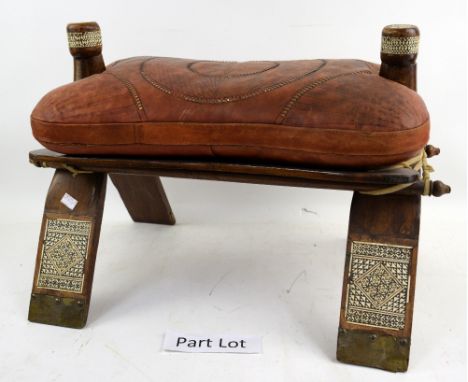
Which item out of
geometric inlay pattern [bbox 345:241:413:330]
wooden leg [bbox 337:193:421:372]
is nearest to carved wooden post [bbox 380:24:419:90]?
wooden leg [bbox 337:193:421:372]

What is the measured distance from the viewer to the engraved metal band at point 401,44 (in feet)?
5.46

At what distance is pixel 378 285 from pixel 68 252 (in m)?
0.73

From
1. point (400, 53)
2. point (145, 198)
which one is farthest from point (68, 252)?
point (400, 53)

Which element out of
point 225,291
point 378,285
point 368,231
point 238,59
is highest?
point 238,59

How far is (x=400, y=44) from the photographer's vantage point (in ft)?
5.48

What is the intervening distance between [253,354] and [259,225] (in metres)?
0.84

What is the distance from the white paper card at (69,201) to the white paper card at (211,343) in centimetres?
38

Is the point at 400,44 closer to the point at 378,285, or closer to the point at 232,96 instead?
the point at 232,96

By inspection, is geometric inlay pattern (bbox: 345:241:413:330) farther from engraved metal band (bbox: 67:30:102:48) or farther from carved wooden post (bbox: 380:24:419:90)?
engraved metal band (bbox: 67:30:102:48)

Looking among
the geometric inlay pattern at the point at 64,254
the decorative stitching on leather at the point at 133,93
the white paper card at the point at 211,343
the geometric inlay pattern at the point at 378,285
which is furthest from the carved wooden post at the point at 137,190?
the geometric inlay pattern at the point at 378,285

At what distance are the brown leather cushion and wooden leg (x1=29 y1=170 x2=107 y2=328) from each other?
12cm

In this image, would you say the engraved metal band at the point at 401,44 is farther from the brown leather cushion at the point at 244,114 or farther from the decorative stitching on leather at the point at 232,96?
the decorative stitching on leather at the point at 232,96

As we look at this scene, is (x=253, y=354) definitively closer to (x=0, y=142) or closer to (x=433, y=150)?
(x=433, y=150)

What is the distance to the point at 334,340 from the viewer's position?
1.80m
